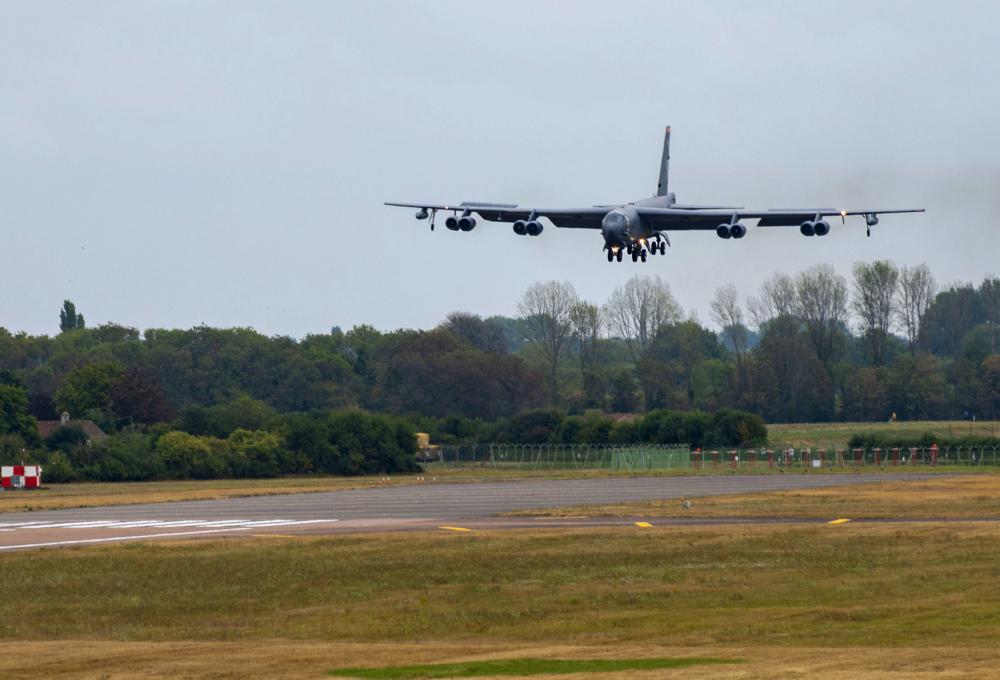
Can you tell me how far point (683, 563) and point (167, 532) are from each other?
1936 cm

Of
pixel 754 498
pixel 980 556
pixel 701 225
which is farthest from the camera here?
pixel 701 225

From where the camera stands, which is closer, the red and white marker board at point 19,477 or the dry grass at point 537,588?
the dry grass at point 537,588

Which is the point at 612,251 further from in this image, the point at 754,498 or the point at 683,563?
the point at 683,563

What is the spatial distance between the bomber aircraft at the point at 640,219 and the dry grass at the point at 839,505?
11.0 meters

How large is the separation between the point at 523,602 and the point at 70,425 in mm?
83952

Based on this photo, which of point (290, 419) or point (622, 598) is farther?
point (290, 419)

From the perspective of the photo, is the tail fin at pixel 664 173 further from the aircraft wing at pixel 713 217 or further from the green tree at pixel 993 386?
the green tree at pixel 993 386

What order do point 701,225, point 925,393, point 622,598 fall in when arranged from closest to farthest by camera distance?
point 622,598, point 701,225, point 925,393

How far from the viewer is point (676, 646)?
22.4 m

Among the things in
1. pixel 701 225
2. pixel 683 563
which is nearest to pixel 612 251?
pixel 701 225

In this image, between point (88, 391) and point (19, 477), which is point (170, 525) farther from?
point (88, 391)

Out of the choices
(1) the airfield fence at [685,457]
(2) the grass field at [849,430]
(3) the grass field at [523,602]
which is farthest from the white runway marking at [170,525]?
(2) the grass field at [849,430]

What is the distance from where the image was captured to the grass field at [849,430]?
124 metres

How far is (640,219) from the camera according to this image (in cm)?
6297
